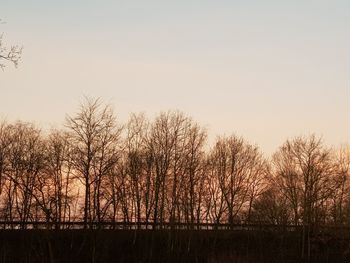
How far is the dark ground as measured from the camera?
151 ft

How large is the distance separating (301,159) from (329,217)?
7257mm

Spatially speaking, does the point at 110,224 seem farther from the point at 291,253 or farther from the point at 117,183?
the point at 291,253

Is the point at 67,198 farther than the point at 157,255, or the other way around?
the point at 157,255

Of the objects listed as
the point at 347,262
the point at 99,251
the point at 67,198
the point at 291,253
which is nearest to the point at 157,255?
the point at 99,251

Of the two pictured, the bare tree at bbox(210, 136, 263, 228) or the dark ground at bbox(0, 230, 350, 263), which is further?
the bare tree at bbox(210, 136, 263, 228)

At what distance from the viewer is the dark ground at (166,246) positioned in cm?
4603

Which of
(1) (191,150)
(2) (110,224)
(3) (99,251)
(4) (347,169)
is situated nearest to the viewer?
(3) (99,251)

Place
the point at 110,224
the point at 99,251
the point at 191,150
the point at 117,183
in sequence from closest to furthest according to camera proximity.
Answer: the point at 99,251, the point at 110,224, the point at 117,183, the point at 191,150

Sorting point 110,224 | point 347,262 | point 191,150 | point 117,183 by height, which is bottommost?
point 347,262

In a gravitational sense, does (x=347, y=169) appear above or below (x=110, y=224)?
above

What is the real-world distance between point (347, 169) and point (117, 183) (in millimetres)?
32994

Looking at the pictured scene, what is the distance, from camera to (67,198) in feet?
160

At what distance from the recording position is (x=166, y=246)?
54.0m

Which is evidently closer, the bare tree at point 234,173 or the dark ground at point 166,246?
the dark ground at point 166,246
